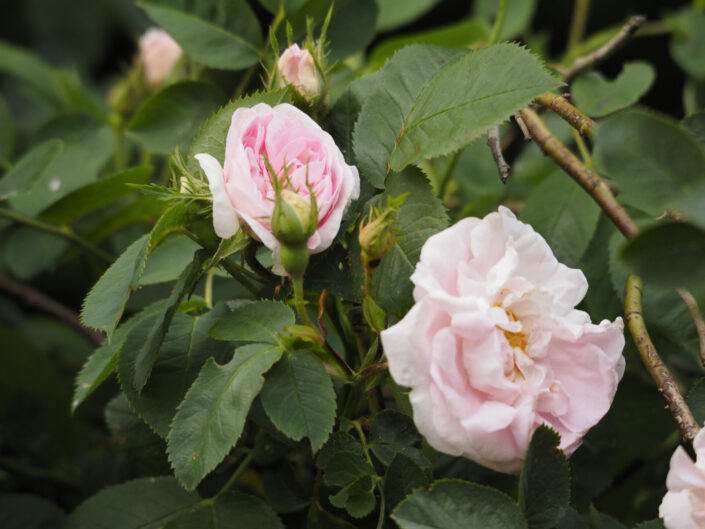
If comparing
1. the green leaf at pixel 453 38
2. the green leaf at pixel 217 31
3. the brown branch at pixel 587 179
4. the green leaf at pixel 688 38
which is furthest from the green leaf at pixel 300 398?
the green leaf at pixel 688 38

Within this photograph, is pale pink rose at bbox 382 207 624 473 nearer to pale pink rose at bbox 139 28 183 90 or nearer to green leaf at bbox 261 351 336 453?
green leaf at bbox 261 351 336 453

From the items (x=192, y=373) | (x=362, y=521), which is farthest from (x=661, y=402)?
(x=192, y=373)

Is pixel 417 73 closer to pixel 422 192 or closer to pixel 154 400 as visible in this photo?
pixel 422 192

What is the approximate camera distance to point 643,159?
1.20 feet

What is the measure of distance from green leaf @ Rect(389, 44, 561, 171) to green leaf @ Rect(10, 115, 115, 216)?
37cm

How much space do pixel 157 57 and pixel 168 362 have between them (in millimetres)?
547

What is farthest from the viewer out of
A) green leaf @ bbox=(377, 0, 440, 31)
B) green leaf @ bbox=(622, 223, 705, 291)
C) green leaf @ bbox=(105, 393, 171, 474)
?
green leaf @ bbox=(377, 0, 440, 31)

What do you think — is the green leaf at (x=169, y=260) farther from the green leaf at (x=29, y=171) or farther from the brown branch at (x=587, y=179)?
the brown branch at (x=587, y=179)

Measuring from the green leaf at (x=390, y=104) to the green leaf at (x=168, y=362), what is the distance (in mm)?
140

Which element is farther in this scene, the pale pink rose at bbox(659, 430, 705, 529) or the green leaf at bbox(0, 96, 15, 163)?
the green leaf at bbox(0, 96, 15, 163)

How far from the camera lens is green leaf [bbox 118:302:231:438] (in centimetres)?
48

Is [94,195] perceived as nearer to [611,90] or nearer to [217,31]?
[217,31]

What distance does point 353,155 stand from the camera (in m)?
0.52

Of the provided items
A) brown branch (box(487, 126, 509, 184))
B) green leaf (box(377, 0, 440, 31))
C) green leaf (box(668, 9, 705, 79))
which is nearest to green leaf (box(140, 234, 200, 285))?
brown branch (box(487, 126, 509, 184))
